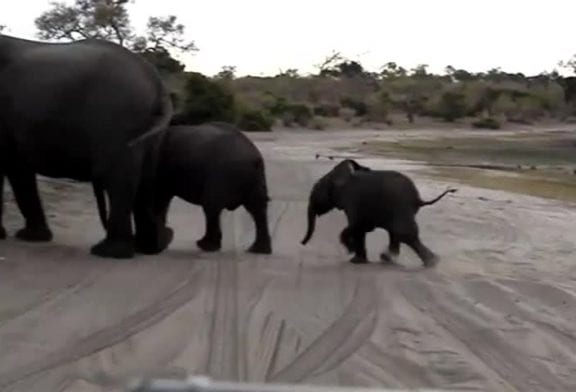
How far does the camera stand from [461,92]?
264ft

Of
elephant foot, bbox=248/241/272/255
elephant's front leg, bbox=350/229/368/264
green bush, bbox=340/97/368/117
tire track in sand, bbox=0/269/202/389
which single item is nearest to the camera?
tire track in sand, bbox=0/269/202/389

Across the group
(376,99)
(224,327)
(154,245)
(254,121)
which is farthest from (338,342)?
(376,99)

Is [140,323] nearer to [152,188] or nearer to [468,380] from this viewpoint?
[468,380]

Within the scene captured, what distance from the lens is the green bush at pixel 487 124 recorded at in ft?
227

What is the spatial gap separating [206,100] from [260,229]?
30.4 meters

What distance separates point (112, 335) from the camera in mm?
9234

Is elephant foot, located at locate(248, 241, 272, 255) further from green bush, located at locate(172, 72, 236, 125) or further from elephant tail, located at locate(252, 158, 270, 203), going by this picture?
green bush, located at locate(172, 72, 236, 125)

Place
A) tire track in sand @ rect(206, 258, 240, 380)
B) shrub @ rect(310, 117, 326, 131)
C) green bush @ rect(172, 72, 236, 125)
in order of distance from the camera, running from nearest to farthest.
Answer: tire track in sand @ rect(206, 258, 240, 380), green bush @ rect(172, 72, 236, 125), shrub @ rect(310, 117, 326, 131)

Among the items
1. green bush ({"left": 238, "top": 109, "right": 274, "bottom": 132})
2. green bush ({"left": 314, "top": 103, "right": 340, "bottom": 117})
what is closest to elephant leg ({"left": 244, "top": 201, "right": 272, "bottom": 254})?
green bush ({"left": 238, "top": 109, "right": 274, "bottom": 132})

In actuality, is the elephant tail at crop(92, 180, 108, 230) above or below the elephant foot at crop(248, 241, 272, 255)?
above

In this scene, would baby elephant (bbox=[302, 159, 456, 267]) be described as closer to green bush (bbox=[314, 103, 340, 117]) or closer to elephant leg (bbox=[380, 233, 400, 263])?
elephant leg (bbox=[380, 233, 400, 263])

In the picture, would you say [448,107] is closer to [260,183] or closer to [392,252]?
[260,183]

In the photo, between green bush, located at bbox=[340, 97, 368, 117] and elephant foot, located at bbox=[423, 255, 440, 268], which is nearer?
elephant foot, located at bbox=[423, 255, 440, 268]

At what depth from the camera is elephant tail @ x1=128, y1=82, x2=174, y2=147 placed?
13.8 meters
